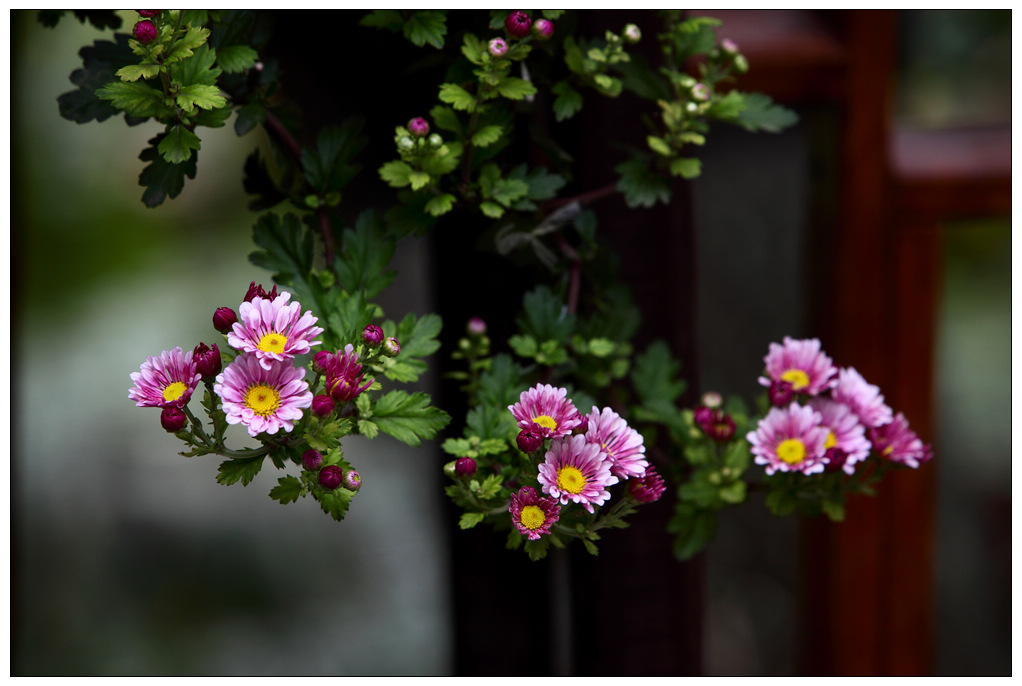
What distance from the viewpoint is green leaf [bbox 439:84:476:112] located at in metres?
0.74

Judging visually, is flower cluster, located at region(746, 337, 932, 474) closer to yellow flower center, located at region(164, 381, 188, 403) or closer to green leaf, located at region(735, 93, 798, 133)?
green leaf, located at region(735, 93, 798, 133)

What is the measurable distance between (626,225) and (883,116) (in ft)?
1.67

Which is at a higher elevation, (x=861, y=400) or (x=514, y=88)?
(x=514, y=88)

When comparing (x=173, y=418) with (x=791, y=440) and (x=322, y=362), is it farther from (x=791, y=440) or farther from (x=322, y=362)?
(x=791, y=440)

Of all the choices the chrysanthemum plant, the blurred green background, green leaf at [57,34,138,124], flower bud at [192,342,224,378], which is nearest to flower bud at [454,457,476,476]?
the chrysanthemum plant

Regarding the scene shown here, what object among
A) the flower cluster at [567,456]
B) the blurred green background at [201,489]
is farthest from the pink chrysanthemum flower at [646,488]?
the blurred green background at [201,489]

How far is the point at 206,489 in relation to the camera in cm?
152

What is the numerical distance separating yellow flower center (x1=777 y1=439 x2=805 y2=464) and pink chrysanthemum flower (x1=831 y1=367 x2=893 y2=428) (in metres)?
0.07

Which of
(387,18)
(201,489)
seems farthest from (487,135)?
(201,489)

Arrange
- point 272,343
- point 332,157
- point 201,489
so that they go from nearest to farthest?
point 272,343
point 332,157
point 201,489

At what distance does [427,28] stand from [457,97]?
3.1 inches

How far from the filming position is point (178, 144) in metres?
0.70

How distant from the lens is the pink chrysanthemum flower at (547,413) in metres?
0.63

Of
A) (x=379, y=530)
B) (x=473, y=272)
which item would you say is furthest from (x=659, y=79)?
(x=379, y=530)
